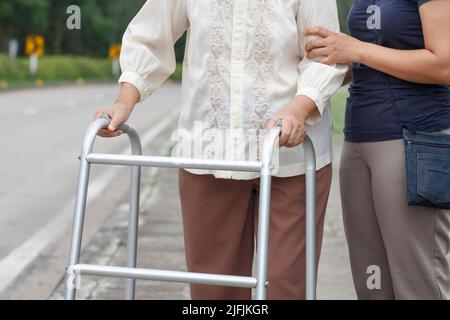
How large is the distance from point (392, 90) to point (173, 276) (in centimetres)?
91

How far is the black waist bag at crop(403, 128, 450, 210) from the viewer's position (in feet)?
9.36

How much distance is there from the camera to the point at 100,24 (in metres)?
67.7

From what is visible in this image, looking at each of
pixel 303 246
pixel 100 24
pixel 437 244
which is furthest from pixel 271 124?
pixel 100 24

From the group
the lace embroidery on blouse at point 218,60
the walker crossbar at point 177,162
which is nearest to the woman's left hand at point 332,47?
the lace embroidery on blouse at point 218,60

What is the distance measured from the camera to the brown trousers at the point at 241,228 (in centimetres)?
291

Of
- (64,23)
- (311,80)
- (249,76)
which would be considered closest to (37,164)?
(249,76)

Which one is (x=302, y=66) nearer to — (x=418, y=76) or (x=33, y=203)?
(x=418, y=76)

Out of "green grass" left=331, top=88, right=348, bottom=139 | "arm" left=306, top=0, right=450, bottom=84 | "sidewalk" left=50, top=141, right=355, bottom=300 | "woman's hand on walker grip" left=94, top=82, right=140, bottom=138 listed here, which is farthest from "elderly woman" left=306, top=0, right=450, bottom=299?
"green grass" left=331, top=88, right=348, bottom=139

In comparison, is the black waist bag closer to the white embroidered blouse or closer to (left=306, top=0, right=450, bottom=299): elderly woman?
(left=306, top=0, right=450, bottom=299): elderly woman

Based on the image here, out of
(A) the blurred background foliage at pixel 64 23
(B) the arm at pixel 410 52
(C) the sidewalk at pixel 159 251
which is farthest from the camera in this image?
(A) the blurred background foliage at pixel 64 23

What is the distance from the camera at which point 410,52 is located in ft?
9.16

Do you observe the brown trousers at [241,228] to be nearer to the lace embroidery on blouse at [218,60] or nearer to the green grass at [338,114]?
the lace embroidery on blouse at [218,60]

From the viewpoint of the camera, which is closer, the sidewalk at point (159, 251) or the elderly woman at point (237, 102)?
the elderly woman at point (237, 102)

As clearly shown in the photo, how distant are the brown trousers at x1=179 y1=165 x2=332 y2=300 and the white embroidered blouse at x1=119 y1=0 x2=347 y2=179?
8 cm
